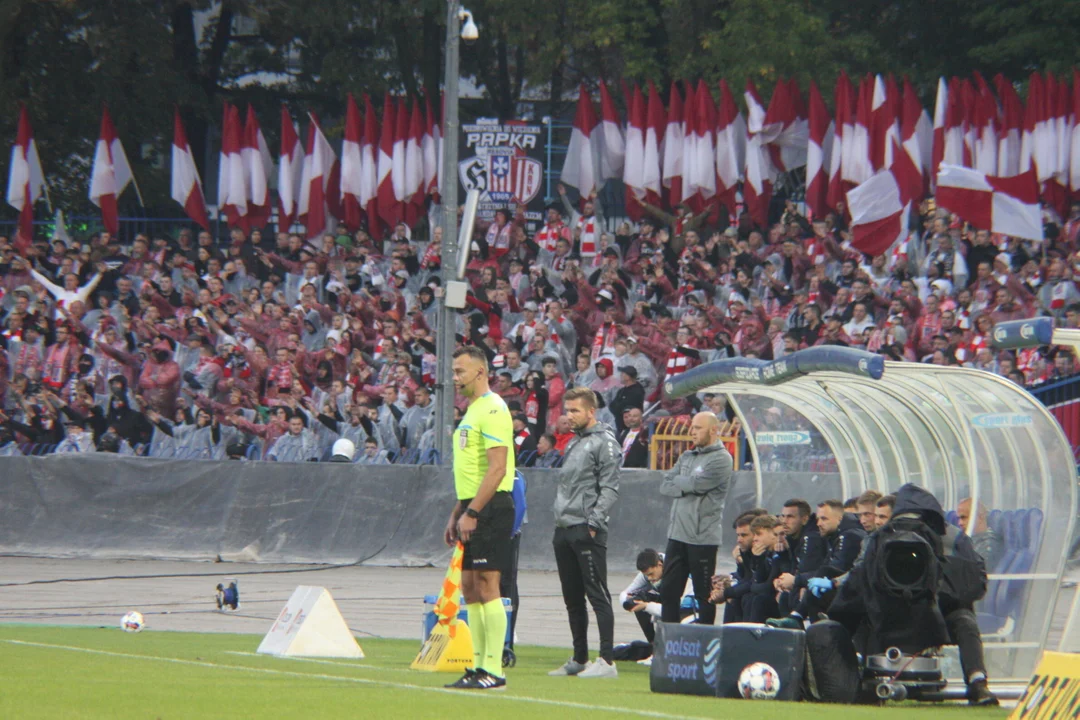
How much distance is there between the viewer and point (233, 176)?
3241cm

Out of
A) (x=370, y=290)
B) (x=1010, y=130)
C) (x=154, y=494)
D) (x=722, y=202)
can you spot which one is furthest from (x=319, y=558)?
(x=1010, y=130)

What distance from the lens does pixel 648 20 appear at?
38.2 m

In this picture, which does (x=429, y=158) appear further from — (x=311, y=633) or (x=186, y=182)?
(x=311, y=633)

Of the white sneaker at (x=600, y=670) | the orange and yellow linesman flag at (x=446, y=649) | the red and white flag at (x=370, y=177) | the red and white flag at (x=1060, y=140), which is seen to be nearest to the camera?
the orange and yellow linesman flag at (x=446, y=649)

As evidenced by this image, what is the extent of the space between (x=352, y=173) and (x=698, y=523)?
20.0m

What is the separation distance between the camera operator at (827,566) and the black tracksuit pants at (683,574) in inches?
22.1

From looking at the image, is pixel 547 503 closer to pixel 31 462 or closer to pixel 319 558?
pixel 319 558

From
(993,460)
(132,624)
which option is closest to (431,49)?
(132,624)

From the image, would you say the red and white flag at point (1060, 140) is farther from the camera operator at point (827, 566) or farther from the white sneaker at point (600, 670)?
the white sneaker at point (600, 670)

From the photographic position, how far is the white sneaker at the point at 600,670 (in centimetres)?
1158

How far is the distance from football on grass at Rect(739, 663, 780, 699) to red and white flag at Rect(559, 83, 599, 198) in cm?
2033

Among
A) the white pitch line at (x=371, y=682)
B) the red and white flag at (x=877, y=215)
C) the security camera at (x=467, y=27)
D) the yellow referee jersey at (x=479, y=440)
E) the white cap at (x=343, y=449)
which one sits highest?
the security camera at (x=467, y=27)

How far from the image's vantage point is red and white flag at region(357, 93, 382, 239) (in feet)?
101

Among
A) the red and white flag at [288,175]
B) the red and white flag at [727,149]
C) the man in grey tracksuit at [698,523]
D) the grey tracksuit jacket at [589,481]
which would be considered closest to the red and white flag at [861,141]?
the red and white flag at [727,149]
